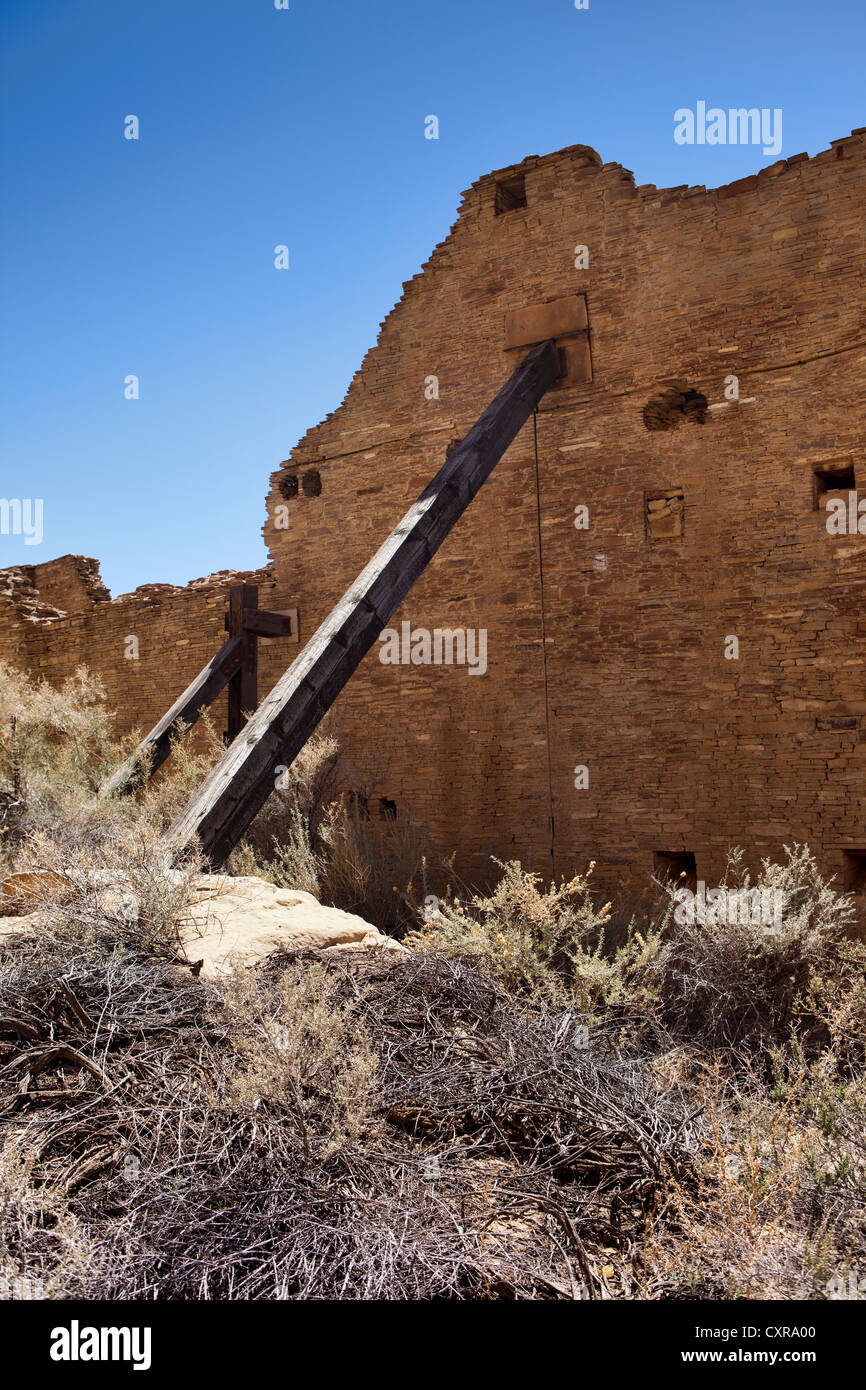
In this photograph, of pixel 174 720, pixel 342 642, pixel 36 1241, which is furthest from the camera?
pixel 174 720

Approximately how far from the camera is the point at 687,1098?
3979 mm

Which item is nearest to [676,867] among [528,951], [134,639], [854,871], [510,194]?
[854,871]

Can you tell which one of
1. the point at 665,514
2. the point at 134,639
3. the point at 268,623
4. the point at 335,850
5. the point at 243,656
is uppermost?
the point at 665,514

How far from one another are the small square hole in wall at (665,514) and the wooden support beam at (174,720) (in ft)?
14.4

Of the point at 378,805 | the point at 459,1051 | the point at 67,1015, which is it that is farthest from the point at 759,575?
the point at 67,1015

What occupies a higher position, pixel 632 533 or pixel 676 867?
pixel 632 533

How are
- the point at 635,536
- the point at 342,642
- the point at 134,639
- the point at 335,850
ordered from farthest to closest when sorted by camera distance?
the point at 134,639 < the point at 635,536 < the point at 335,850 < the point at 342,642

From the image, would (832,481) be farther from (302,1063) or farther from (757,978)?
(302,1063)

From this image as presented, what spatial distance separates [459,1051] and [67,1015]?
1520mm

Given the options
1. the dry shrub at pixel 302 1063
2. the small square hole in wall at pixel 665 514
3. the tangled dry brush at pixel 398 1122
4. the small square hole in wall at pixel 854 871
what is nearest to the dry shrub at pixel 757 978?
the tangled dry brush at pixel 398 1122

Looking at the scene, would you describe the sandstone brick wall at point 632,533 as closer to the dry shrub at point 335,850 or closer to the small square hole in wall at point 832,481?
the small square hole in wall at point 832,481

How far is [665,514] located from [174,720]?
500cm

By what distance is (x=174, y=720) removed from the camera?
886cm
